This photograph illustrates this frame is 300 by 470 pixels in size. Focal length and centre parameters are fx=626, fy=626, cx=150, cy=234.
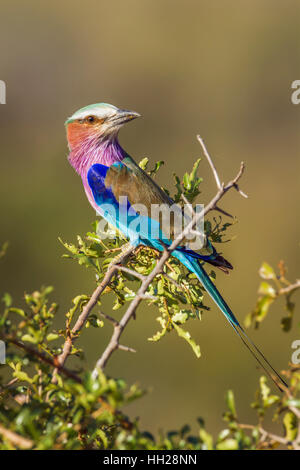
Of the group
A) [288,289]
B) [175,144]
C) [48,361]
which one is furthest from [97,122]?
[175,144]

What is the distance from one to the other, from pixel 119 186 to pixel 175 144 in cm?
473

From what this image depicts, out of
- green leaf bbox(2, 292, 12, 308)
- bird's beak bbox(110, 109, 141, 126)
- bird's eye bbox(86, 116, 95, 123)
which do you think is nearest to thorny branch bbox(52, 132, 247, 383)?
green leaf bbox(2, 292, 12, 308)

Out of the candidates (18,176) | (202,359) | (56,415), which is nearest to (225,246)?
(202,359)

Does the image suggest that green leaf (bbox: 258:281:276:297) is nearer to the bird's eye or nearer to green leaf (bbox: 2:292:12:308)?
green leaf (bbox: 2:292:12:308)

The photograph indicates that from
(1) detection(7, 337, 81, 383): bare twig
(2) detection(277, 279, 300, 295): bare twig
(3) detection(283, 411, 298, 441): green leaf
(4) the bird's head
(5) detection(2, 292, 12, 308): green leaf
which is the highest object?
(4) the bird's head

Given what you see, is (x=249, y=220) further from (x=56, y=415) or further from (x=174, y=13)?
(x=56, y=415)

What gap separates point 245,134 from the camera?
8648mm

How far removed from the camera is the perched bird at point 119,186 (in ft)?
10.4

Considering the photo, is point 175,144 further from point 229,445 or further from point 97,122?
point 229,445

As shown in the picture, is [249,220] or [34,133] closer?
[249,220]

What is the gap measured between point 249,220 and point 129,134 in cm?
191

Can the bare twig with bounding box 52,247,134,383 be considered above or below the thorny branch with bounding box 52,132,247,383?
below

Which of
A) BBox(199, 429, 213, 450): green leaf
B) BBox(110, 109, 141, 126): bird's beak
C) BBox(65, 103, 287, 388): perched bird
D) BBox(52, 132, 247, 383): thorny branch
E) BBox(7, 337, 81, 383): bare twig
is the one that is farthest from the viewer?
BBox(110, 109, 141, 126): bird's beak

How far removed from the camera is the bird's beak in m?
3.90
